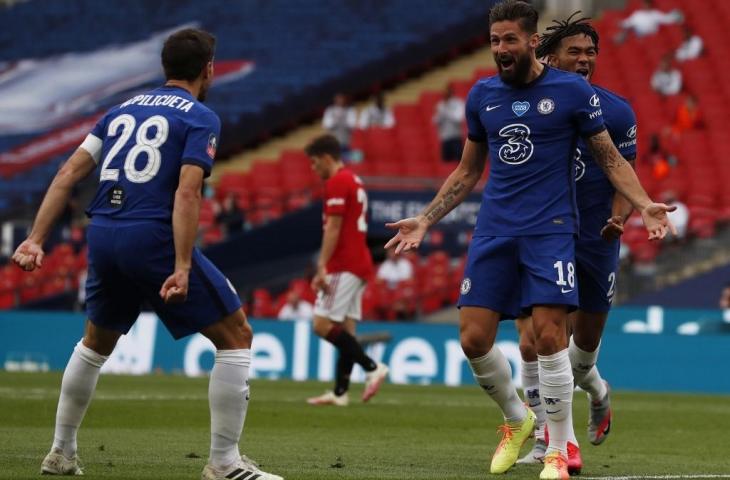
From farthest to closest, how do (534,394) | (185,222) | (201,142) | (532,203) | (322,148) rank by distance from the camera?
(322,148)
(534,394)
(532,203)
(201,142)
(185,222)

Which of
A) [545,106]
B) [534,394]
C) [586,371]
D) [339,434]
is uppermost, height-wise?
[545,106]

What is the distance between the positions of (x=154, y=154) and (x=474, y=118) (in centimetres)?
198

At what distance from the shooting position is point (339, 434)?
11203mm

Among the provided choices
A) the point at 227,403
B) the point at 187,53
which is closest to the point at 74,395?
the point at 227,403

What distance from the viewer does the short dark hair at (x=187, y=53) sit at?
744cm

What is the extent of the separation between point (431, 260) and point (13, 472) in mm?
17777

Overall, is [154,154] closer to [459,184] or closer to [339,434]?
[459,184]

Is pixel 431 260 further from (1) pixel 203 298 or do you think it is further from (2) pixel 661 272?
(1) pixel 203 298

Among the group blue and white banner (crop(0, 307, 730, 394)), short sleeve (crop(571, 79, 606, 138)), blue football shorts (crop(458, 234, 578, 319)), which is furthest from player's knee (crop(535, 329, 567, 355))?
blue and white banner (crop(0, 307, 730, 394))

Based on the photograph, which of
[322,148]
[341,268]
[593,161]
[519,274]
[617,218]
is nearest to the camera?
[519,274]

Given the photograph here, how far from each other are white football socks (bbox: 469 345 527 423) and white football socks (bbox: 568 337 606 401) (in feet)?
3.39

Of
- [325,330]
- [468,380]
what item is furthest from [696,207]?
[325,330]

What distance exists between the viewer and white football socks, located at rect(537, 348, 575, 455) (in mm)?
8023

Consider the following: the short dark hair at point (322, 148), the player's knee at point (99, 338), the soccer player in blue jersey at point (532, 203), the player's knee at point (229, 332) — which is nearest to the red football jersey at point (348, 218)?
the short dark hair at point (322, 148)
